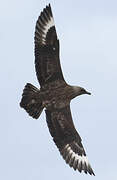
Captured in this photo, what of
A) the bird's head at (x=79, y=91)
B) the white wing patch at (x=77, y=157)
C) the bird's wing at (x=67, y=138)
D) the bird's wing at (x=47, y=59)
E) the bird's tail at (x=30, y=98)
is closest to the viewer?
the bird's tail at (x=30, y=98)

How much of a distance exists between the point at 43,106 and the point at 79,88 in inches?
35.3


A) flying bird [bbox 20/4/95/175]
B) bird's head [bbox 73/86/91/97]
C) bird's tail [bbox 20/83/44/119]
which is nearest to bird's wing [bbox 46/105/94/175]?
flying bird [bbox 20/4/95/175]

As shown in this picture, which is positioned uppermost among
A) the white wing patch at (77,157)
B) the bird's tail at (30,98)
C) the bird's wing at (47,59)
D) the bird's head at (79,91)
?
the bird's wing at (47,59)

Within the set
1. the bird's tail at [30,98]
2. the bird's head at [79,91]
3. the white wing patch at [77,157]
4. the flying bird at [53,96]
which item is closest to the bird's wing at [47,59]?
the flying bird at [53,96]

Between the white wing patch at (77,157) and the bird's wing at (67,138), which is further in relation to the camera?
the white wing patch at (77,157)

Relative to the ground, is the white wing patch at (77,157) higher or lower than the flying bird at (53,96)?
lower

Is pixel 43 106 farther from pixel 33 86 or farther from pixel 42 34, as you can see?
pixel 42 34

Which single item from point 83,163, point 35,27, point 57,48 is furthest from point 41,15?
point 83,163

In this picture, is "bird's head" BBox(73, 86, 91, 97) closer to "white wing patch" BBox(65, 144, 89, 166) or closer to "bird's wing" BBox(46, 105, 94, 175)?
"bird's wing" BBox(46, 105, 94, 175)

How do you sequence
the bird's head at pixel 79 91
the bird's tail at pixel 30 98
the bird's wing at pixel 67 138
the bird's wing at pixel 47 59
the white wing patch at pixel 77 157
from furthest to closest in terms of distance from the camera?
the white wing patch at pixel 77 157
the bird's wing at pixel 67 138
the bird's head at pixel 79 91
the bird's wing at pixel 47 59
the bird's tail at pixel 30 98

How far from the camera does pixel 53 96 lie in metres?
9.63

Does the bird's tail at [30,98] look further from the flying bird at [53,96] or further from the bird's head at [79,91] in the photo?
the bird's head at [79,91]

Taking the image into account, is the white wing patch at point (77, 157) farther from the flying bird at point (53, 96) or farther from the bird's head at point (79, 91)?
the bird's head at point (79, 91)

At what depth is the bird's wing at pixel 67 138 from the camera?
33.1 ft
